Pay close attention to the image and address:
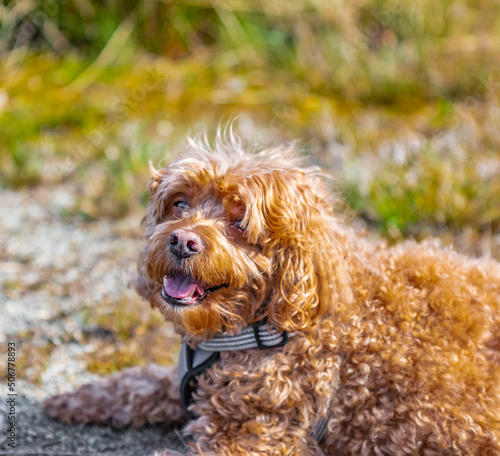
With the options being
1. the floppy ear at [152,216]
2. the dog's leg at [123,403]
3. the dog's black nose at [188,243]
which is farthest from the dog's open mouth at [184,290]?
the dog's leg at [123,403]

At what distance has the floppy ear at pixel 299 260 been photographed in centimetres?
260

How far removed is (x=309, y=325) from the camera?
2.62m

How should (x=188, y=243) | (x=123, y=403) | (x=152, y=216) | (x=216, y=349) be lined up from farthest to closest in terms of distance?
(x=123, y=403) → (x=152, y=216) → (x=216, y=349) → (x=188, y=243)

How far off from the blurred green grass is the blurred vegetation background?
2cm

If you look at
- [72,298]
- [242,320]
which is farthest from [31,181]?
[242,320]

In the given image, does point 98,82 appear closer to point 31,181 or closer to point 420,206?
point 31,181

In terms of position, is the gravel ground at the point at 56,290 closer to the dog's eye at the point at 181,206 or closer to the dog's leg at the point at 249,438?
the dog's leg at the point at 249,438

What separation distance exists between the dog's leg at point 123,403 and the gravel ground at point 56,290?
55mm

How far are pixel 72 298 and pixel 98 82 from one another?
14.0 feet

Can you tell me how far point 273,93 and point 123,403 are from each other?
523 centimetres

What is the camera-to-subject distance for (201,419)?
274 cm

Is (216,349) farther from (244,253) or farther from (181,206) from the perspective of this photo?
(181,206)

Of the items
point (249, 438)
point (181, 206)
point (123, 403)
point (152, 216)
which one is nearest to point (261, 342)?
point (249, 438)

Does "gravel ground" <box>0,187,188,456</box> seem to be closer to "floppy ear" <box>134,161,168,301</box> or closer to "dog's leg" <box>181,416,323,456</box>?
"dog's leg" <box>181,416,323,456</box>
